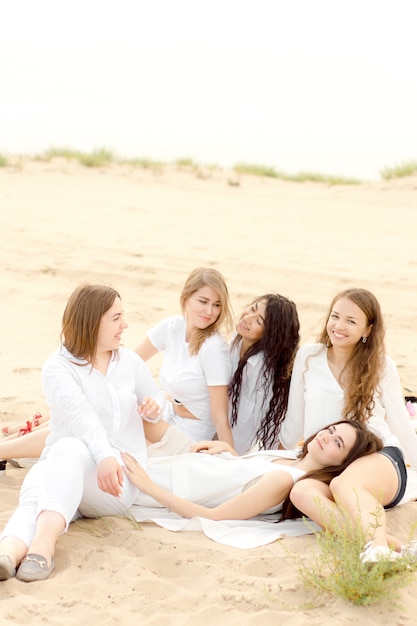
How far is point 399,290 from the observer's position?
374 inches

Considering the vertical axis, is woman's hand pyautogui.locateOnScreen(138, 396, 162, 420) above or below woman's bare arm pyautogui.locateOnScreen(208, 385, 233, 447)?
above

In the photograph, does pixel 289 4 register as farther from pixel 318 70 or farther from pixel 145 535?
pixel 145 535

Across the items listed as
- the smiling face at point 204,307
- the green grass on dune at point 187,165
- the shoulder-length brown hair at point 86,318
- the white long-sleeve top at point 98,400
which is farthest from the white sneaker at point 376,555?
the green grass on dune at point 187,165

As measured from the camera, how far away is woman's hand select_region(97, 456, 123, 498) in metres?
4.05

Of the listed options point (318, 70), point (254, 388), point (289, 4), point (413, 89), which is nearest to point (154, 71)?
point (318, 70)

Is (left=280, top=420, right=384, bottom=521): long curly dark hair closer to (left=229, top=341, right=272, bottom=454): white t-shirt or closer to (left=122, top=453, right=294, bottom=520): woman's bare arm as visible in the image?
(left=122, top=453, right=294, bottom=520): woman's bare arm

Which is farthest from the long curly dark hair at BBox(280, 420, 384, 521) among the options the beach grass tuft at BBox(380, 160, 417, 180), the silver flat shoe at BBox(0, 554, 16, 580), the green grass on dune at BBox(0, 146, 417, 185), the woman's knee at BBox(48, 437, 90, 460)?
the green grass on dune at BBox(0, 146, 417, 185)

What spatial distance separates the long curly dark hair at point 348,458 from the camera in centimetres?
429

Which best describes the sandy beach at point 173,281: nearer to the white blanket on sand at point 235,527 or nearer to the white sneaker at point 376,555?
the white blanket on sand at point 235,527

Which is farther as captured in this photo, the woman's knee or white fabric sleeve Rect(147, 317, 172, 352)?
white fabric sleeve Rect(147, 317, 172, 352)

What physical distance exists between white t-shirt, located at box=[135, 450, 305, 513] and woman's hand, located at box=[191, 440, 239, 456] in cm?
11

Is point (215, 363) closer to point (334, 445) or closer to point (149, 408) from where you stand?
point (149, 408)

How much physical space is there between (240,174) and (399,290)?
800 centimetres

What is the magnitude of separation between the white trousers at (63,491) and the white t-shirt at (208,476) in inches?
9.7
